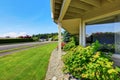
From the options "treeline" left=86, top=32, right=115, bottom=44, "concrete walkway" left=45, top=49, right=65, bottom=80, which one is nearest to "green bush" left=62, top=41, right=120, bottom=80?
Result: "concrete walkway" left=45, top=49, right=65, bottom=80

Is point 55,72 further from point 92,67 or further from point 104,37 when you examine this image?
point 92,67

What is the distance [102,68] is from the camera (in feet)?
12.0

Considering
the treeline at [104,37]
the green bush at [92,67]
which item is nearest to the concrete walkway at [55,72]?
the green bush at [92,67]

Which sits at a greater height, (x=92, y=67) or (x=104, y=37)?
(x=104, y=37)

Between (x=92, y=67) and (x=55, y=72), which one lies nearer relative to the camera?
(x=92, y=67)

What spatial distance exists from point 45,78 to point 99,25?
315cm

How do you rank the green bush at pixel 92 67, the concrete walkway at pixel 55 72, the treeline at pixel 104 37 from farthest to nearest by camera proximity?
the treeline at pixel 104 37, the concrete walkway at pixel 55 72, the green bush at pixel 92 67

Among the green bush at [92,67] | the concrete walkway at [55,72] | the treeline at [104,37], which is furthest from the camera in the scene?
the treeline at [104,37]

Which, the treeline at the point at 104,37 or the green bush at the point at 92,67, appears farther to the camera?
the treeline at the point at 104,37

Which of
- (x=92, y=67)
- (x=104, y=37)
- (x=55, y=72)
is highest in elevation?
(x=104, y=37)

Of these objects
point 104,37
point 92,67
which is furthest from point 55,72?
point 92,67

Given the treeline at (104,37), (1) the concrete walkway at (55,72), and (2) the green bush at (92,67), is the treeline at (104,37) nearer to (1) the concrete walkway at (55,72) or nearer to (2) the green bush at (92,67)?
(2) the green bush at (92,67)

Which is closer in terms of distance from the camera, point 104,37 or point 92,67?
point 92,67

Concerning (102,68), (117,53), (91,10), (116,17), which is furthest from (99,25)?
(102,68)
